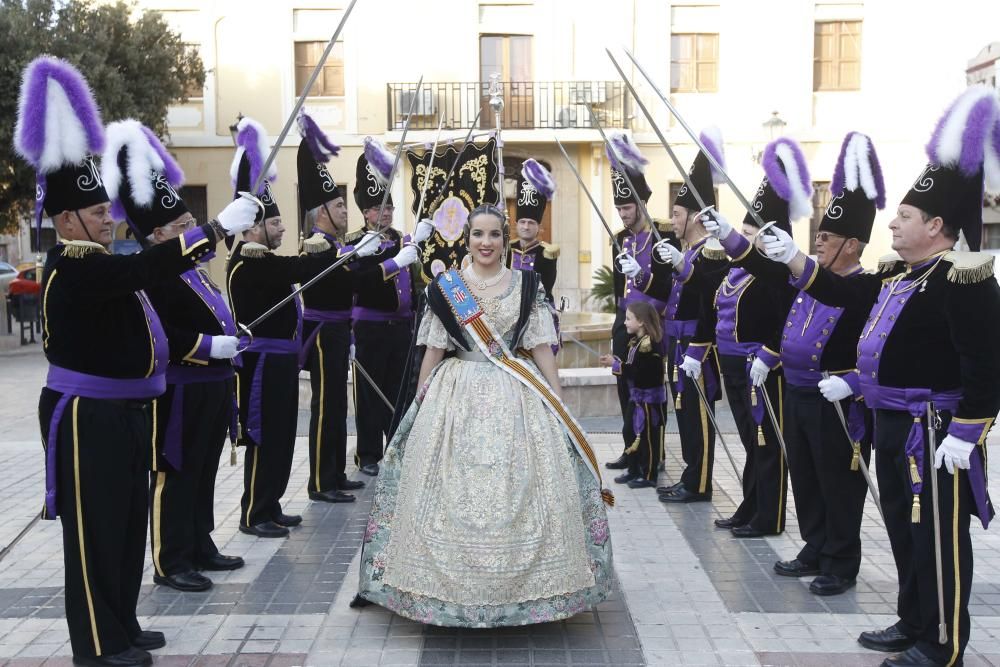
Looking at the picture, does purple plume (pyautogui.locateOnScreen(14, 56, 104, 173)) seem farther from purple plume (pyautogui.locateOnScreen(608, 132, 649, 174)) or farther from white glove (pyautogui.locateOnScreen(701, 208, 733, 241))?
purple plume (pyautogui.locateOnScreen(608, 132, 649, 174))

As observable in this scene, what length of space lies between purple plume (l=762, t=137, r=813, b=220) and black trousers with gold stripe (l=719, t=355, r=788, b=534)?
1.00m

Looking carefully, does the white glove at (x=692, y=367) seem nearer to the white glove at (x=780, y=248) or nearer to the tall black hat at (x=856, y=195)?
the tall black hat at (x=856, y=195)

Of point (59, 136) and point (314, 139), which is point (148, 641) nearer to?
point (59, 136)

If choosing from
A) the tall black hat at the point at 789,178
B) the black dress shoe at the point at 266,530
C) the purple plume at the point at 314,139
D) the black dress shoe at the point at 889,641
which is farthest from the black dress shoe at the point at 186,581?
the tall black hat at the point at 789,178

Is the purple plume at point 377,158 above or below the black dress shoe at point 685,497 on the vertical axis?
above

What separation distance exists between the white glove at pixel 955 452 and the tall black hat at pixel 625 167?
13.4 ft

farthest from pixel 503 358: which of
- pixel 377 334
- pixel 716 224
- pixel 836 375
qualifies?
pixel 377 334

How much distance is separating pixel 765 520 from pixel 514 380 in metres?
2.35

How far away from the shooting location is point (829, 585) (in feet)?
16.5

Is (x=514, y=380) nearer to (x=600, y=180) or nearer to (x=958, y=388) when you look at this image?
(x=958, y=388)

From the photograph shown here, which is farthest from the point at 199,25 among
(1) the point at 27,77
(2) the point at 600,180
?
(1) the point at 27,77

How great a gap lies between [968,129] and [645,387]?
3.70 m

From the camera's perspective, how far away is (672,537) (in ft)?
20.0

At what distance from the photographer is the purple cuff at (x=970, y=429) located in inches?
150
